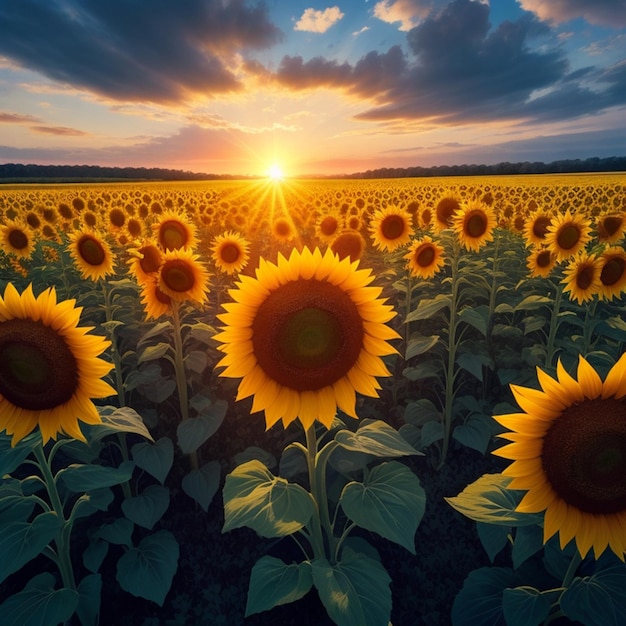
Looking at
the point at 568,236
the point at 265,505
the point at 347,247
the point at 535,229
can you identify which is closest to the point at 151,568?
the point at 265,505

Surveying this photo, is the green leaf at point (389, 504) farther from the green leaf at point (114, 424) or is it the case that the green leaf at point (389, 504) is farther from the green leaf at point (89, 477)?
the green leaf at point (89, 477)

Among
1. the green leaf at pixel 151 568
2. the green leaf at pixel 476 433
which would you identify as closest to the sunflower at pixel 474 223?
the green leaf at pixel 476 433

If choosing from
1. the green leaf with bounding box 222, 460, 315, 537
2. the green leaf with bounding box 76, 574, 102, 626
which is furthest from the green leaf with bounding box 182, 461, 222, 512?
the green leaf with bounding box 222, 460, 315, 537

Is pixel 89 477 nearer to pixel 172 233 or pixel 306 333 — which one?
pixel 306 333

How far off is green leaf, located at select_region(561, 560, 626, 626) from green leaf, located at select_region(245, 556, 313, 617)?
1.27m

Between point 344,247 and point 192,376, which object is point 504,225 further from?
point 192,376

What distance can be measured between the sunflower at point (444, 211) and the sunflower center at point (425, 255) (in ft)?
6.07

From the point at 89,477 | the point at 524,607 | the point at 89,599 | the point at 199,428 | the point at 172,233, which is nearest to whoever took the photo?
the point at 524,607

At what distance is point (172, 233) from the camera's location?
650cm

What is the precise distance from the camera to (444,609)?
11.2 feet

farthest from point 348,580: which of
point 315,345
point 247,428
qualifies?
point 247,428

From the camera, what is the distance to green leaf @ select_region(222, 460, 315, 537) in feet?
6.72

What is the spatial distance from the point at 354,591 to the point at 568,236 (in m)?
5.56

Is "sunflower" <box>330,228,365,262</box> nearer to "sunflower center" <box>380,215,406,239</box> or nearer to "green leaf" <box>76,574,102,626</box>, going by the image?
"sunflower center" <box>380,215,406,239</box>
